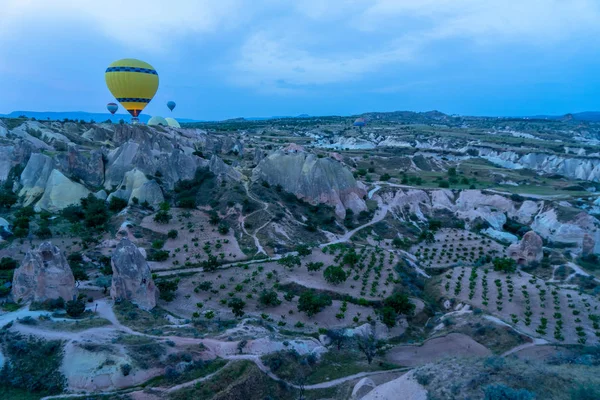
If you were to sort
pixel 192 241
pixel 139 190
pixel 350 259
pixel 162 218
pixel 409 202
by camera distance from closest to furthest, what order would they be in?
pixel 350 259, pixel 192 241, pixel 162 218, pixel 139 190, pixel 409 202

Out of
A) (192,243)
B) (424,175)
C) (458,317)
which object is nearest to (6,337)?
(192,243)

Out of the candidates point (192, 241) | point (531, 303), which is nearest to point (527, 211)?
point (531, 303)

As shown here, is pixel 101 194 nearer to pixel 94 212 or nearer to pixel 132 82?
pixel 94 212

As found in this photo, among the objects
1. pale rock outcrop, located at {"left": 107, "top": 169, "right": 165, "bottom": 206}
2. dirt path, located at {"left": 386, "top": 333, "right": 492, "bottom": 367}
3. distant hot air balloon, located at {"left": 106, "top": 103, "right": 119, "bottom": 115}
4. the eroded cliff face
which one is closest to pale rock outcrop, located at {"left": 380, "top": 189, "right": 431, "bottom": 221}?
dirt path, located at {"left": 386, "top": 333, "right": 492, "bottom": 367}

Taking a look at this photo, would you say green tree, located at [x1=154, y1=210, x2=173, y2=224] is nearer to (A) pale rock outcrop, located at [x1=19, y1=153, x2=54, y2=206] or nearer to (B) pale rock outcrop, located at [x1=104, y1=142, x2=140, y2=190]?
(B) pale rock outcrop, located at [x1=104, y1=142, x2=140, y2=190]

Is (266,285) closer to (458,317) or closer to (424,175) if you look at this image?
(458,317)

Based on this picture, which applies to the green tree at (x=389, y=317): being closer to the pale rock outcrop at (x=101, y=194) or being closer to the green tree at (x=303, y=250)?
the green tree at (x=303, y=250)
